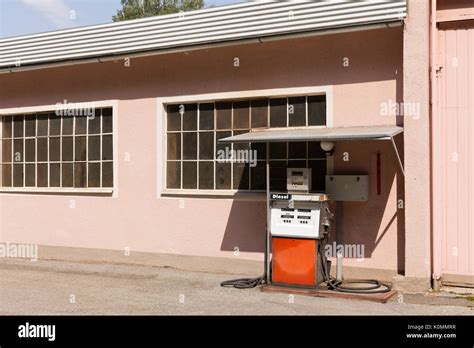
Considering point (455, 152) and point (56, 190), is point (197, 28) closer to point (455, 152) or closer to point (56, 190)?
point (56, 190)

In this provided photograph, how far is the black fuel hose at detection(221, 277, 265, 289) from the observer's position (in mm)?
9536

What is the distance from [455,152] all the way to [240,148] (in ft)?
11.5

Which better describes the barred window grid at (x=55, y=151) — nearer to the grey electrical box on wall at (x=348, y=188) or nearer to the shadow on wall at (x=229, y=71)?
the shadow on wall at (x=229, y=71)

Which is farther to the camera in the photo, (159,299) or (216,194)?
(216,194)

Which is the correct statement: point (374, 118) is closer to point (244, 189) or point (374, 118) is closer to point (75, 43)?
point (244, 189)

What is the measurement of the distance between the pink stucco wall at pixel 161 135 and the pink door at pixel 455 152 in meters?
0.62

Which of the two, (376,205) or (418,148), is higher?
(418,148)

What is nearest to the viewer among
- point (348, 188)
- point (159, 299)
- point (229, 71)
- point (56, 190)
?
point (159, 299)

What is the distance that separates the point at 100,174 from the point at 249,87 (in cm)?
Result: 360

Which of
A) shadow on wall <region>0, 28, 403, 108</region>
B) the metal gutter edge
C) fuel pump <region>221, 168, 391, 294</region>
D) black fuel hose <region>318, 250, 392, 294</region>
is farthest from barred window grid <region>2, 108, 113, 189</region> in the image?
black fuel hose <region>318, 250, 392, 294</region>

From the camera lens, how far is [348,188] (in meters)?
9.65

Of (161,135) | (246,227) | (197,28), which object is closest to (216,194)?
(246,227)

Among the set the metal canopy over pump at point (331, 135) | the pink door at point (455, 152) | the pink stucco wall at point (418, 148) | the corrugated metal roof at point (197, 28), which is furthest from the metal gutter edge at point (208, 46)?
the metal canopy over pump at point (331, 135)

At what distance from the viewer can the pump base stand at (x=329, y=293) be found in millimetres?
8609
